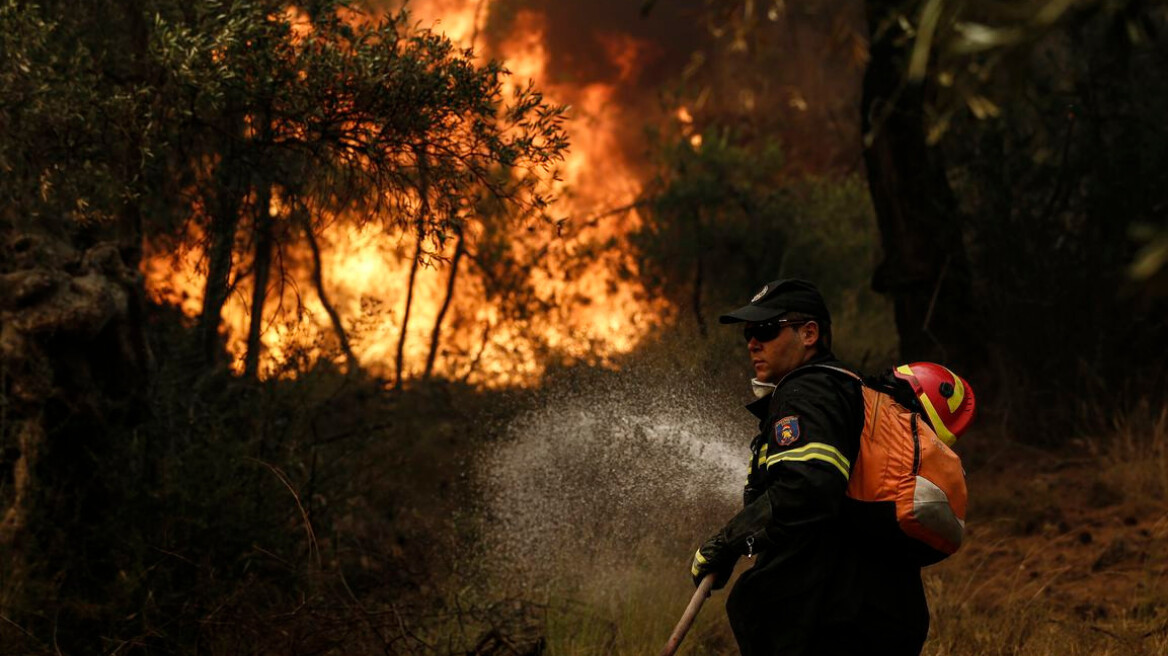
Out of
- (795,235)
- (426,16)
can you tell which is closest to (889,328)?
(795,235)

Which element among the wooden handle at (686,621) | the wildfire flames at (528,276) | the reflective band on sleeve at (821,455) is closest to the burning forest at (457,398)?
the reflective band on sleeve at (821,455)

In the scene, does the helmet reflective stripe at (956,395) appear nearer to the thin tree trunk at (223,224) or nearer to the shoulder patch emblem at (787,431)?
the shoulder patch emblem at (787,431)

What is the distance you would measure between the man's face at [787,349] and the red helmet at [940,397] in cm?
29

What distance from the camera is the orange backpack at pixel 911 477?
3.60 metres

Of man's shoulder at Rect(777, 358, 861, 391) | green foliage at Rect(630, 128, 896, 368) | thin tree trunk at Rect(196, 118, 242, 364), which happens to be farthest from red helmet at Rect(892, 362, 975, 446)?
green foliage at Rect(630, 128, 896, 368)

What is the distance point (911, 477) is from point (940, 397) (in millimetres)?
366

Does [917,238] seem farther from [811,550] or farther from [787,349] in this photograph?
[811,550]

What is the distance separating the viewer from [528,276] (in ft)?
58.3

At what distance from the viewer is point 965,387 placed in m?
4.01

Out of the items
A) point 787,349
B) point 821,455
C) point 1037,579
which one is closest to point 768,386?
point 787,349

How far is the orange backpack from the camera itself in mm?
3600

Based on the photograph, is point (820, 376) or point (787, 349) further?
point (787, 349)

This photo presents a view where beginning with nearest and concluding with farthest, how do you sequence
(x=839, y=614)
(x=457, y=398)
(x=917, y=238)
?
(x=839, y=614) → (x=917, y=238) → (x=457, y=398)

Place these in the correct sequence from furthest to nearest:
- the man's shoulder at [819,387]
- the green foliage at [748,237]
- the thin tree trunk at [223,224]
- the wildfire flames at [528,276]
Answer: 1. the green foliage at [748,237]
2. the wildfire flames at [528,276]
3. the thin tree trunk at [223,224]
4. the man's shoulder at [819,387]
